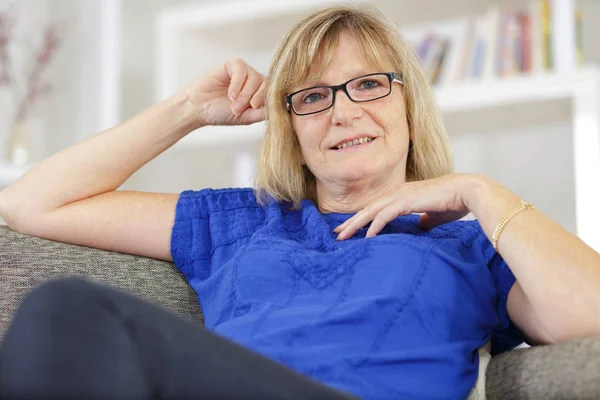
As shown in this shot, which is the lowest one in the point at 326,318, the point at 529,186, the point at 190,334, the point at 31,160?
the point at 529,186

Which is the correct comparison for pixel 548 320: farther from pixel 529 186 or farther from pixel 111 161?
pixel 529 186

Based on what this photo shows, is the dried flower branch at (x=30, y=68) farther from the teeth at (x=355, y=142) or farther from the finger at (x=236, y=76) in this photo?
the teeth at (x=355, y=142)

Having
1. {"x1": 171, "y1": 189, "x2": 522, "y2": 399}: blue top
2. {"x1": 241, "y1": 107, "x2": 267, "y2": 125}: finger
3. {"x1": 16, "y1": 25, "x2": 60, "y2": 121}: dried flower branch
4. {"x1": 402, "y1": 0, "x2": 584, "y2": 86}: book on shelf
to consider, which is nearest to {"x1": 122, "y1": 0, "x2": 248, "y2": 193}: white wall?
{"x1": 16, "y1": 25, "x2": 60, "y2": 121}: dried flower branch

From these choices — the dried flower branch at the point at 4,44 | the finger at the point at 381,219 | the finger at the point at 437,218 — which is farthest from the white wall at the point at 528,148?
the finger at the point at 381,219

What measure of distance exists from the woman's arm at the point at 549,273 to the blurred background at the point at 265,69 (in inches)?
53.7

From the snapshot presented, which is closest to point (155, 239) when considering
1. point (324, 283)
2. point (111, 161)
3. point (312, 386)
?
point (111, 161)

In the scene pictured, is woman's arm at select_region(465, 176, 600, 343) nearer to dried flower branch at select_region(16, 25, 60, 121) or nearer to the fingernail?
the fingernail

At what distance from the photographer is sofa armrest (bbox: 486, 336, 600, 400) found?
1.15 metres

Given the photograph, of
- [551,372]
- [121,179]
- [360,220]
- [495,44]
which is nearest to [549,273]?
[551,372]

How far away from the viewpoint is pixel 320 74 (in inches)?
66.4

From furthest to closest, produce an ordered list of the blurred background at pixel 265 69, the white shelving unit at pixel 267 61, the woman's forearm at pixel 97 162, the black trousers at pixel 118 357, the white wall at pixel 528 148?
the white wall at pixel 528 148, the blurred background at pixel 265 69, the white shelving unit at pixel 267 61, the woman's forearm at pixel 97 162, the black trousers at pixel 118 357

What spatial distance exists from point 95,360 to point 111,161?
35.2 inches

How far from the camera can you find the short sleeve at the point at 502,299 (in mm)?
1475

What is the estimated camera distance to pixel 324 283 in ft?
4.71
